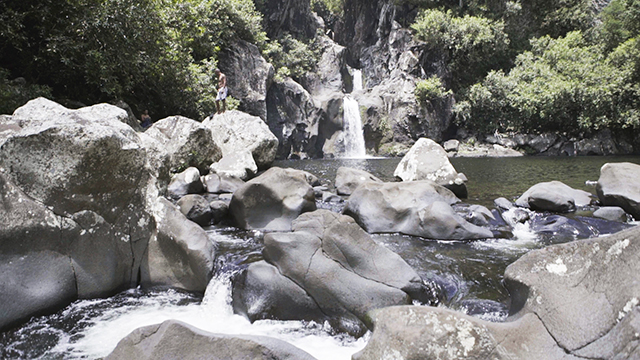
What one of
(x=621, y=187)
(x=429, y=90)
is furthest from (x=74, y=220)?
(x=429, y=90)

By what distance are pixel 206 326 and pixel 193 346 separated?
5.64 ft

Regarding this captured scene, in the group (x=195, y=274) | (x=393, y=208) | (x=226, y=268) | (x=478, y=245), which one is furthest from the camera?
(x=393, y=208)

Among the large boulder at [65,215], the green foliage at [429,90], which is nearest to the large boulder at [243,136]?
the large boulder at [65,215]

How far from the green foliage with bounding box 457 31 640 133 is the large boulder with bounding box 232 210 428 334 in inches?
1098

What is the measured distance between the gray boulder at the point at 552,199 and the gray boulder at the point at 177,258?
26.2 feet

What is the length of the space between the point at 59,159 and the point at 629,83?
3304 centimetres

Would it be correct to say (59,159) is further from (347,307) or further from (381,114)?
(381,114)

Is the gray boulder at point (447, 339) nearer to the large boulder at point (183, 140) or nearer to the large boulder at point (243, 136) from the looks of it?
the large boulder at point (183, 140)

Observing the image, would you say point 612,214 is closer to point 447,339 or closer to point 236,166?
point 447,339

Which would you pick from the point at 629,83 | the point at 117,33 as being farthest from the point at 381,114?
the point at 117,33

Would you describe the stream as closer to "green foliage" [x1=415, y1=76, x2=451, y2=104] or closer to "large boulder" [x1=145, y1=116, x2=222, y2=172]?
"large boulder" [x1=145, y1=116, x2=222, y2=172]

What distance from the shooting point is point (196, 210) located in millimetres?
7992

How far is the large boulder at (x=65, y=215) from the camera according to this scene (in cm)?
410

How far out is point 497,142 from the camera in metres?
30.1
